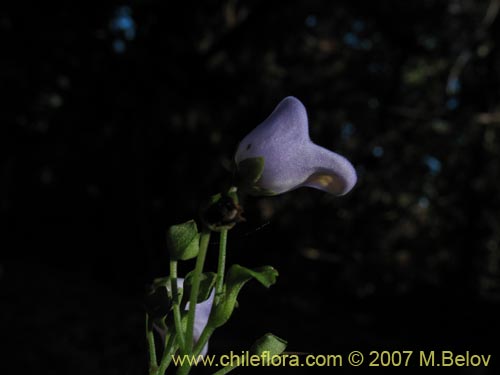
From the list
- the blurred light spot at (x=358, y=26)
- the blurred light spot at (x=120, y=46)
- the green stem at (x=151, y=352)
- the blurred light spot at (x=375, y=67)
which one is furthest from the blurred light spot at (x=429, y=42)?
the green stem at (x=151, y=352)

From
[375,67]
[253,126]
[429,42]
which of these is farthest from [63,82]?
[429,42]

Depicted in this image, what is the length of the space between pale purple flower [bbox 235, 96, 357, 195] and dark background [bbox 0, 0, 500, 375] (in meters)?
2.53

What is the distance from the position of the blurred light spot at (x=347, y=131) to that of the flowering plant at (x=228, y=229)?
3508 mm

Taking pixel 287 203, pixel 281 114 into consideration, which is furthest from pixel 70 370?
pixel 281 114

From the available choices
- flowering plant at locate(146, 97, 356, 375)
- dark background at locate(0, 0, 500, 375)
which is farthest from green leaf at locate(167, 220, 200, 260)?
dark background at locate(0, 0, 500, 375)

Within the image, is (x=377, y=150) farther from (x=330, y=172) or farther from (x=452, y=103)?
(x=330, y=172)

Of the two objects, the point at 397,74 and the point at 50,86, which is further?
the point at 397,74

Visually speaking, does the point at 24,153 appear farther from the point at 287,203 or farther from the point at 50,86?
the point at 287,203

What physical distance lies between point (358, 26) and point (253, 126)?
4.43 ft

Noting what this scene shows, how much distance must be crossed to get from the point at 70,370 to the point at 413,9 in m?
2.95

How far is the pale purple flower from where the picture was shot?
44cm

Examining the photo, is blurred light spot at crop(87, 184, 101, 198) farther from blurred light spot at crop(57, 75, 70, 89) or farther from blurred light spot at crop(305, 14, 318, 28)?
blurred light spot at crop(305, 14, 318, 28)

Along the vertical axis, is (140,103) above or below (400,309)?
above

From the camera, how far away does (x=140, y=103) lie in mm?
3428
